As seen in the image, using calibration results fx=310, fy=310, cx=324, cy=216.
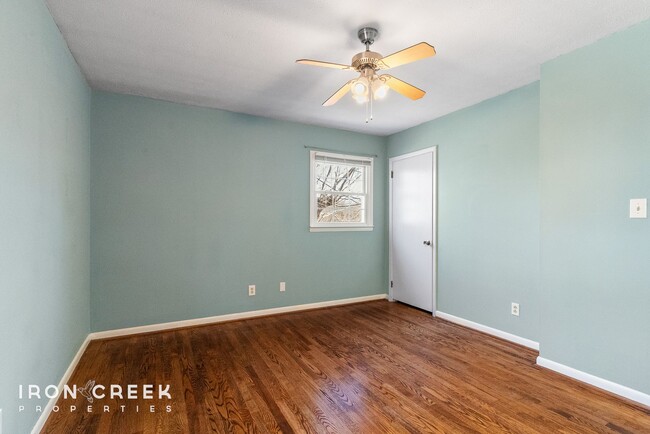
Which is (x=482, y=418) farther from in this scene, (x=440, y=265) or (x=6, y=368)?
(x=6, y=368)

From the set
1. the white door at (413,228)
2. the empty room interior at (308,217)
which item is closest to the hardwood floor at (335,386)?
the empty room interior at (308,217)

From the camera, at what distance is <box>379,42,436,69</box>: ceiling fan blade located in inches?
66.6

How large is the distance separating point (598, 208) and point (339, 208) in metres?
2.82

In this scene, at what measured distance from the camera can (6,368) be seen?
1329 mm

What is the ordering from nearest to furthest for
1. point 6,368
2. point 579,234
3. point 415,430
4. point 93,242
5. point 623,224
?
point 6,368 → point 415,430 → point 623,224 → point 579,234 → point 93,242

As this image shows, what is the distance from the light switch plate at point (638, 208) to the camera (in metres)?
2.00

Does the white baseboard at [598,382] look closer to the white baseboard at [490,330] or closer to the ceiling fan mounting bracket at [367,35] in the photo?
the white baseboard at [490,330]

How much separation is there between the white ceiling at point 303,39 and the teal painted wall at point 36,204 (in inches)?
16.2

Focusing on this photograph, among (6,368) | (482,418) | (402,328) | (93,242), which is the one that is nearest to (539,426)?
(482,418)

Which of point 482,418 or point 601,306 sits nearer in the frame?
point 482,418

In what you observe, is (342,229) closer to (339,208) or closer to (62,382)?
(339,208)

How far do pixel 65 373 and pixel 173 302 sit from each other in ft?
3.90

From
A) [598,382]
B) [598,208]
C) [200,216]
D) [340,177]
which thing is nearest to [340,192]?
[340,177]

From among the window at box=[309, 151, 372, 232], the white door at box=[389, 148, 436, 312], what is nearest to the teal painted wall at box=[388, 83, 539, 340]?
the white door at box=[389, 148, 436, 312]
